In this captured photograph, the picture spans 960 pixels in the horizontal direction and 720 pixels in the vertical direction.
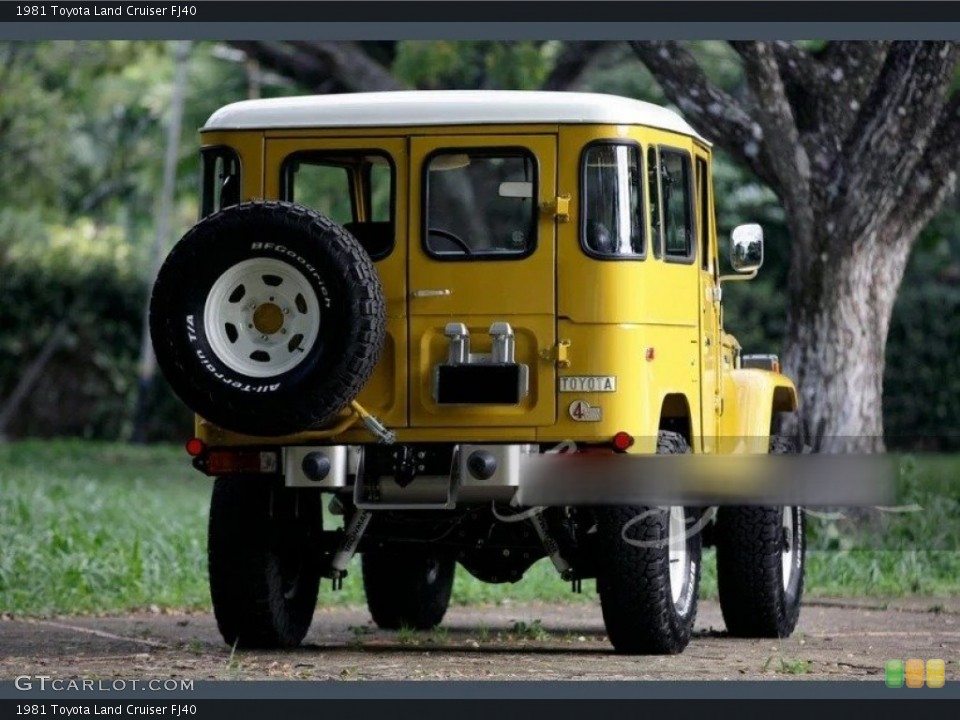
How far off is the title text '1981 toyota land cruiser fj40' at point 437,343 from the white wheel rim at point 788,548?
120cm

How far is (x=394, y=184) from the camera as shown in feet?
32.3

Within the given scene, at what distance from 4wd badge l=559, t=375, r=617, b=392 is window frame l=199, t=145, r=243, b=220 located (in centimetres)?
A: 184

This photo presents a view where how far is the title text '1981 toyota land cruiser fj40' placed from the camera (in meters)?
9.20

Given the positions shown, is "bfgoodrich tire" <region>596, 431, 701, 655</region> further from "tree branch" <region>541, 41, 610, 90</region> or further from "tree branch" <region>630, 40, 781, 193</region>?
"tree branch" <region>541, 41, 610, 90</region>

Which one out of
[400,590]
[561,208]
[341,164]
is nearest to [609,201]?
[561,208]

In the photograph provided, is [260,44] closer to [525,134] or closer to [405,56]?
[405,56]

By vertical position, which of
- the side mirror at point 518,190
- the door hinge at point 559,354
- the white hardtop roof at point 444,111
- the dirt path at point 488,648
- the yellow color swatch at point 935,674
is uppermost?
the white hardtop roof at point 444,111

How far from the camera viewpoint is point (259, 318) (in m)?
9.27

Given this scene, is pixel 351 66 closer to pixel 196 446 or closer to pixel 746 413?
pixel 746 413

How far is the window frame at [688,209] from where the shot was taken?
995 cm

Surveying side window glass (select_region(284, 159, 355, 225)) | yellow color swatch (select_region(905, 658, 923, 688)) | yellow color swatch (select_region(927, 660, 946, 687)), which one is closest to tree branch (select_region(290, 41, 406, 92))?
side window glass (select_region(284, 159, 355, 225))

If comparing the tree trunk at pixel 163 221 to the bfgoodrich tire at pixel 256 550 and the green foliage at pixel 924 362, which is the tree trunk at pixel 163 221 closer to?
the green foliage at pixel 924 362

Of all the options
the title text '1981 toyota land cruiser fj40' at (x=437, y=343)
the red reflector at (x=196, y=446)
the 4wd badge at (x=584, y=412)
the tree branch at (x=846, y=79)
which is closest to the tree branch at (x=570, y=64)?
the tree branch at (x=846, y=79)
